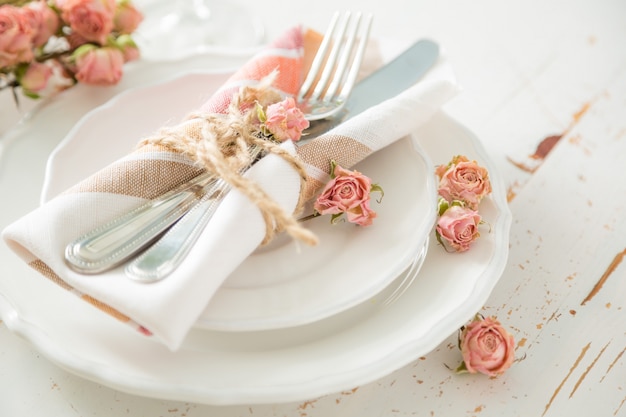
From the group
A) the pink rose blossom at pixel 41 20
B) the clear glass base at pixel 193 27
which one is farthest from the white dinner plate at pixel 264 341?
the clear glass base at pixel 193 27

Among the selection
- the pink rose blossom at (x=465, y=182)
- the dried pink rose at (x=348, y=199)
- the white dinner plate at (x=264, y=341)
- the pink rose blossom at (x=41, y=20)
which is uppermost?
the pink rose blossom at (x=465, y=182)

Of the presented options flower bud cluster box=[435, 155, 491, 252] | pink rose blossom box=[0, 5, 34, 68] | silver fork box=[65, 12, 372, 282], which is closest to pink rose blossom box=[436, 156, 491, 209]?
flower bud cluster box=[435, 155, 491, 252]

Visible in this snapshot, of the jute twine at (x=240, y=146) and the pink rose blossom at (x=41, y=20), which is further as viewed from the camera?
the pink rose blossom at (x=41, y=20)

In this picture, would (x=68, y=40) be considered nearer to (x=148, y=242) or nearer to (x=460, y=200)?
(x=148, y=242)

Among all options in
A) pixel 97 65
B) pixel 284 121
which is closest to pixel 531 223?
pixel 284 121

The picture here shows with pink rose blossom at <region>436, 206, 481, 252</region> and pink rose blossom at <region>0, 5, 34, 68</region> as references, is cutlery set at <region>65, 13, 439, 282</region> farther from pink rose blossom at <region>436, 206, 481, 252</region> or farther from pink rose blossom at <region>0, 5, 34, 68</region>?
pink rose blossom at <region>0, 5, 34, 68</region>

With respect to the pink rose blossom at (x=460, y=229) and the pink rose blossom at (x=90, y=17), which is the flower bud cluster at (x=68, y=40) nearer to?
the pink rose blossom at (x=90, y=17)

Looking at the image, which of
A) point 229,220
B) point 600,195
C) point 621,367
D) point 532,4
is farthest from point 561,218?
point 532,4
